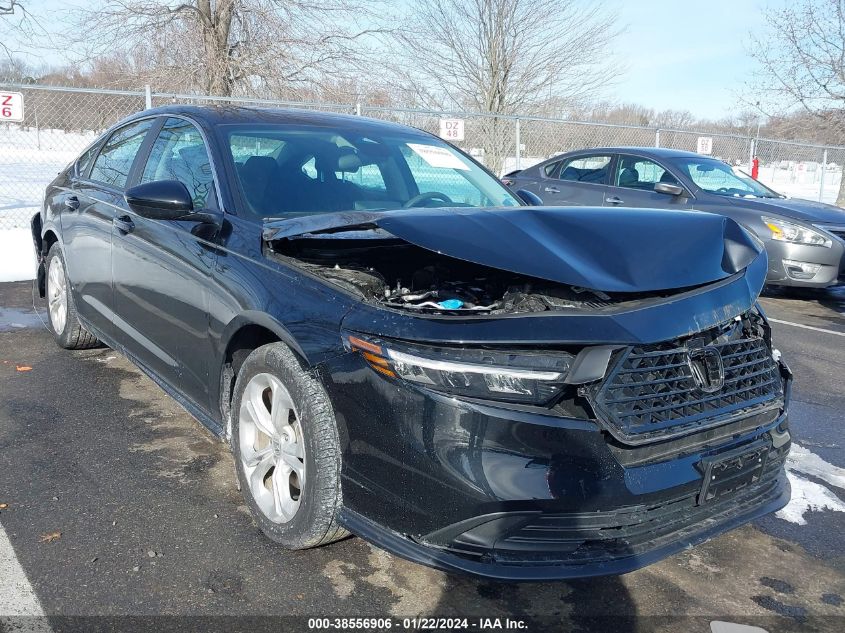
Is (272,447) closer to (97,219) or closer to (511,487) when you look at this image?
(511,487)

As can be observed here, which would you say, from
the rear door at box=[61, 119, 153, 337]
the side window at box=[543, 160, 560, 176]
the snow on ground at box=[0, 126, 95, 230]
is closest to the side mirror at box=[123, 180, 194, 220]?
the rear door at box=[61, 119, 153, 337]

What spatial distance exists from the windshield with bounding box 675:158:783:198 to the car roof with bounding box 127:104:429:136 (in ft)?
17.2

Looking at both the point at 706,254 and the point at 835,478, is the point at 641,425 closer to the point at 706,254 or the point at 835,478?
the point at 706,254

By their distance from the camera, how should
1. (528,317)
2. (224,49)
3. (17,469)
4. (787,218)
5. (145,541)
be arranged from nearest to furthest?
(528,317)
(145,541)
(17,469)
(787,218)
(224,49)

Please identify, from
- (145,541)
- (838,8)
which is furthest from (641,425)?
(838,8)

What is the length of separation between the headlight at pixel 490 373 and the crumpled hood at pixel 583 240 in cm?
27

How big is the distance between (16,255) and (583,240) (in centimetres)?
836

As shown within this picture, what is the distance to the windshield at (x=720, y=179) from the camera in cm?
842

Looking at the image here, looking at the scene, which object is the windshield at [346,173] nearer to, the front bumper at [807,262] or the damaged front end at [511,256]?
the damaged front end at [511,256]

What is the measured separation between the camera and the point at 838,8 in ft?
58.7

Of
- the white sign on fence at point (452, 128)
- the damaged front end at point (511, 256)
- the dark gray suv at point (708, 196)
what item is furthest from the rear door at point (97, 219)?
the white sign on fence at point (452, 128)

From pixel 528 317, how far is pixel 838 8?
19768 millimetres

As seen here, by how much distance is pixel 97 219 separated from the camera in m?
4.34

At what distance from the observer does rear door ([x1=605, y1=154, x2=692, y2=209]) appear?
8.41 metres
